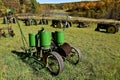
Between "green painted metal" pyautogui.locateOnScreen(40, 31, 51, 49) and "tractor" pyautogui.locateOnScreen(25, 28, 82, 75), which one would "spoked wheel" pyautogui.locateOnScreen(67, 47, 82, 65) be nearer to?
"tractor" pyautogui.locateOnScreen(25, 28, 82, 75)

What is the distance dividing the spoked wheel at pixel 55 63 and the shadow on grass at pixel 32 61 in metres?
0.33

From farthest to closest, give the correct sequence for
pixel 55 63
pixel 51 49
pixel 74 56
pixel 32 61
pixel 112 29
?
pixel 112 29 → pixel 74 56 → pixel 32 61 → pixel 51 49 → pixel 55 63

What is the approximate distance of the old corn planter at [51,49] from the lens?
23.3 ft

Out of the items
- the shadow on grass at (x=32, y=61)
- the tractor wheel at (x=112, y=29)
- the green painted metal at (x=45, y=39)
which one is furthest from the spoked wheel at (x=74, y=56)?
the tractor wheel at (x=112, y=29)

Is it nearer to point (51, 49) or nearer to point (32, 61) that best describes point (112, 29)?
point (32, 61)

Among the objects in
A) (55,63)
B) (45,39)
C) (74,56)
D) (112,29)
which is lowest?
(112,29)

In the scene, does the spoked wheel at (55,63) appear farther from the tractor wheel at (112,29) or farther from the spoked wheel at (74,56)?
the tractor wheel at (112,29)

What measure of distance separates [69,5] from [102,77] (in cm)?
11583

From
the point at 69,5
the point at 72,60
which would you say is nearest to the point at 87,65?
the point at 72,60

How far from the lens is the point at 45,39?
297 inches

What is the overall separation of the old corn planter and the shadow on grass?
168 millimetres

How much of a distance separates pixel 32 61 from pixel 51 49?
3.77 ft

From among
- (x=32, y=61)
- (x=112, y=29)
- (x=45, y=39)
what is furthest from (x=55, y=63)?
(x=112, y=29)

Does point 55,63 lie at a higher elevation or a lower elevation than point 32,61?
higher
